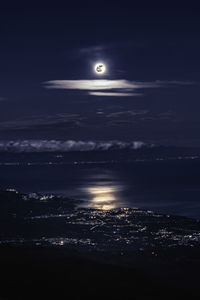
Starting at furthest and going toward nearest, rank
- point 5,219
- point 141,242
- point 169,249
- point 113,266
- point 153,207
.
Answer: point 153,207 → point 5,219 → point 141,242 → point 169,249 → point 113,266

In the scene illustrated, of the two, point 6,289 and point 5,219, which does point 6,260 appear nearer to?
point 6,289

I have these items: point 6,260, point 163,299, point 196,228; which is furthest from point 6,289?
point 196,228

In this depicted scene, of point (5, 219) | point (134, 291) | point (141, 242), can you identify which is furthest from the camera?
point (5, 219)

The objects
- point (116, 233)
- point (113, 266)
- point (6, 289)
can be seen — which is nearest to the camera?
point (6, 289)

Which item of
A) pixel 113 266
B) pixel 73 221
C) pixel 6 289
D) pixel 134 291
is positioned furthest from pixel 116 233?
pixel 6 289

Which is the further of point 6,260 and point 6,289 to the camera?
point 6,260

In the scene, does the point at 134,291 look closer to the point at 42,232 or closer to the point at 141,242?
the point at 141,242
